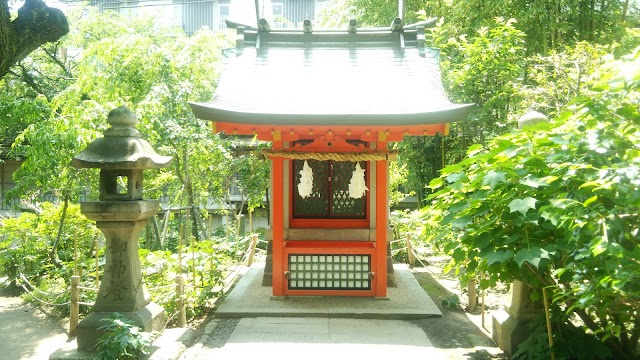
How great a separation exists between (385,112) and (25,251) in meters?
8.34

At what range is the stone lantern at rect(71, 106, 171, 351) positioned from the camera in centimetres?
528

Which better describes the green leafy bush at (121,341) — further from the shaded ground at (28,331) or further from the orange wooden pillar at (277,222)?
the orange wooden pillar at (277,222)

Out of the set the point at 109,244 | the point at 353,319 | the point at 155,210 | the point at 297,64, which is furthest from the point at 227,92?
the point at 353,319

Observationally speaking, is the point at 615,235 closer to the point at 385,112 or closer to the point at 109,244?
the point at 385,112

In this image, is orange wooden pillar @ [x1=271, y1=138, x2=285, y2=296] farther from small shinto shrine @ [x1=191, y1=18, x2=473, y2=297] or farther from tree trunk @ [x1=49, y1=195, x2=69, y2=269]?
tree trunk @ [x1=49, y1=195, x2=69, y2=269]

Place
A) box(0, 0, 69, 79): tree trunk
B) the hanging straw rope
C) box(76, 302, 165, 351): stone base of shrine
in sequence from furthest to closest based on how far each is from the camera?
the hanging straw rope < box(76, 302, 165, 351): stone base of shrine < box(0, 0, 69, 79): tree trunk

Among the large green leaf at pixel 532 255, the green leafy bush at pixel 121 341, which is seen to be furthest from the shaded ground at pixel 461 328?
the green leafy bush at pixel 121 341

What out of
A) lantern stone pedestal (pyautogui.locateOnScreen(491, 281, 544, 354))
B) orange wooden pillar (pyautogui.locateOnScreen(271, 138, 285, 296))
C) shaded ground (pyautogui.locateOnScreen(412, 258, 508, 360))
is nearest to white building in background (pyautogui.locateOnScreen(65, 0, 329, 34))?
orange wooden pillar (pyautogui.locateOnScreen(271, 138, 285, 296))

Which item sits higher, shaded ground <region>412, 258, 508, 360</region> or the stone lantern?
the stone lantern

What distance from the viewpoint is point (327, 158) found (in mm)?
7441

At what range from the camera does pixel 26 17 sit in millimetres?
5246

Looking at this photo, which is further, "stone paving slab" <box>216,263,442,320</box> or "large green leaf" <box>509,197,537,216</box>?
"stone paving slab" <box>216,263,442,320</box>

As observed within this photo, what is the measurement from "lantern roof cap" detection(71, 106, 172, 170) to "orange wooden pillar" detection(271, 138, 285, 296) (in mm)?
2361

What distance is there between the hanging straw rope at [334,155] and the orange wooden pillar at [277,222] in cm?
21
